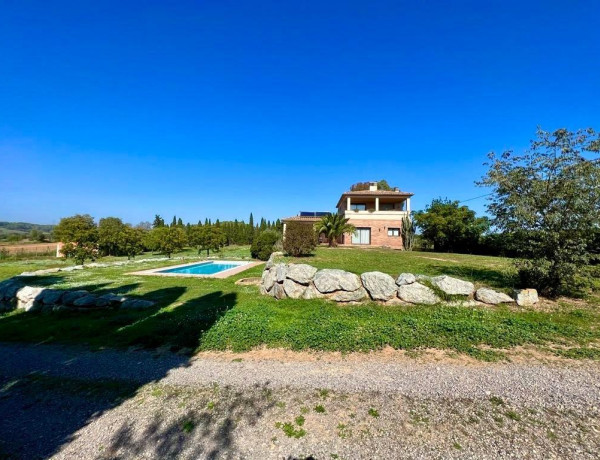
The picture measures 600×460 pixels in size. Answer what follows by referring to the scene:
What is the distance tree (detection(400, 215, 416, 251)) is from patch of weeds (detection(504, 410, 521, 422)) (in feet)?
74.3

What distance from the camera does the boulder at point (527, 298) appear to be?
7475 mm

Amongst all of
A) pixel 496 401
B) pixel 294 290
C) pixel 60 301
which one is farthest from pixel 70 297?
pixel 496 401

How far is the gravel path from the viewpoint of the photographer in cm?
311

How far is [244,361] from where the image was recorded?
5.26 metres

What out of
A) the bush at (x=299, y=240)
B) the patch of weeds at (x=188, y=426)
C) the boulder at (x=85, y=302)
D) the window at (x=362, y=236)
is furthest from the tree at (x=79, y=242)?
the window at (x=362, y=236)

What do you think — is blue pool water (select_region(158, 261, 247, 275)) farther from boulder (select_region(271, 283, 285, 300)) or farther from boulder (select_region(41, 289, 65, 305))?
boulder (select_region(271, 283, 285, 300))

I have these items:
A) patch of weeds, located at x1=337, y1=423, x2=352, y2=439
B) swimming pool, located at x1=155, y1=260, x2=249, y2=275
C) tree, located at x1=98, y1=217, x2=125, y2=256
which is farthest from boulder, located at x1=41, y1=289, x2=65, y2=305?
tree, located at x1=98, y1=217, x2=125, y2=256

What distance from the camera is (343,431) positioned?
10.9ft

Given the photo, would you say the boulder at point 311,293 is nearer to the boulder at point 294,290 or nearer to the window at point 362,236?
the boulder at point 294,290

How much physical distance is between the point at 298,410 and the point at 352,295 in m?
5.00

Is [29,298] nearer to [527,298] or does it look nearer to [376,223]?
[527,298]

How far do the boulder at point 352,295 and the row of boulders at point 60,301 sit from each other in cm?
618

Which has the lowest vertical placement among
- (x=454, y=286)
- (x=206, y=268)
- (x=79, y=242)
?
(x=206, y=268)

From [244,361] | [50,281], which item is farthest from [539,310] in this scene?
[50,281]
